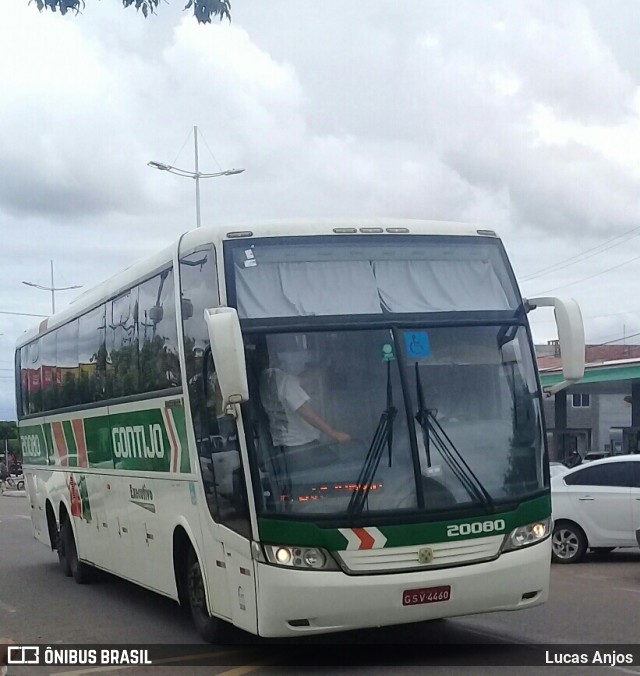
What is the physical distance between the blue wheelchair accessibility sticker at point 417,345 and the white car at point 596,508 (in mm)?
7781

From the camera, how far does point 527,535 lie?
884 cm

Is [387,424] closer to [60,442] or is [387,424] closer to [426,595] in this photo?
[426,595]

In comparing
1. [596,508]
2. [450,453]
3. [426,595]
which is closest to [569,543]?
[596,508]

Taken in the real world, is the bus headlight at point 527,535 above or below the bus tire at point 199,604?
above

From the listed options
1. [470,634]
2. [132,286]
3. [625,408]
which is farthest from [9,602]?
[625,408]

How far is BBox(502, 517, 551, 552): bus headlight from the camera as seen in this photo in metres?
8.73

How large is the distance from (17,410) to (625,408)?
184 feet

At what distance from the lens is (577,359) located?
29.6ft

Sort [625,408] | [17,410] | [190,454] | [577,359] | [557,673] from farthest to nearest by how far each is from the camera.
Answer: [625,408], [17,410], [190,454], [577,359], [557,673]

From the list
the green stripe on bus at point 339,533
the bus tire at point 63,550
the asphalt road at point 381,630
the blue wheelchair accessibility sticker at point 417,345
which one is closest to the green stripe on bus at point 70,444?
the bus tire at point 63,550

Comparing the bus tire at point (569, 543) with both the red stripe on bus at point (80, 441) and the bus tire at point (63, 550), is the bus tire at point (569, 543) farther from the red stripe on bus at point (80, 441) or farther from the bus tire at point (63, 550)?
the bus tire at point (63, 550)

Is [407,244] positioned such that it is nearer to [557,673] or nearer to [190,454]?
[190,454]

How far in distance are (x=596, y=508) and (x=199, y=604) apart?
7.57 metres

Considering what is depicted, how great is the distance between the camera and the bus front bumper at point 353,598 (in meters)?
8.13
